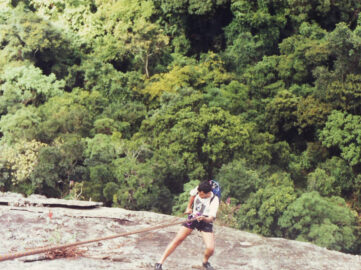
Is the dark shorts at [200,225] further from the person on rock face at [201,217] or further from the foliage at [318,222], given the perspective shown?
the foliage at [318,222]

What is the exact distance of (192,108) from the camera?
20.9 metres

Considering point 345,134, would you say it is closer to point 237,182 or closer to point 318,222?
point 318,222

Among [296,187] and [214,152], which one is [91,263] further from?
[296,187]

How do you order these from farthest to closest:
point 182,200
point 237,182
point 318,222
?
point 237,182, point 182,200, point 318,222

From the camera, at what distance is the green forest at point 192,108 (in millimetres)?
17656

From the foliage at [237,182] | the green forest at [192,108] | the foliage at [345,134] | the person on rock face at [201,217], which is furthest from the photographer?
the foliage at [345,134]

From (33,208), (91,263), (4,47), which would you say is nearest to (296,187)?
(33,208)

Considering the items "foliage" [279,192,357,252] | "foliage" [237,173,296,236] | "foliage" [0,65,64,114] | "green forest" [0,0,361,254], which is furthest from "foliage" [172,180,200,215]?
"foliage" [0,65,64,114]

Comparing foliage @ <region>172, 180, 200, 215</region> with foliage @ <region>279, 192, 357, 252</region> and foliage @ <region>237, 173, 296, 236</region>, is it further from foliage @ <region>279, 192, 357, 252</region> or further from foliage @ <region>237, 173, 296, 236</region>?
foliage @ <region>279, 192, 357, 252</region>

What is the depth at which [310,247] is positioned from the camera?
881 cm

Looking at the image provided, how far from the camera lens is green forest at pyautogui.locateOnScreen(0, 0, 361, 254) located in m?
17.7

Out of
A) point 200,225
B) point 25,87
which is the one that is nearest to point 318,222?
point 200,225

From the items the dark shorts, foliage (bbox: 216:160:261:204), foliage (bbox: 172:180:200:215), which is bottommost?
foliage (bbox: 172:180:200:215)

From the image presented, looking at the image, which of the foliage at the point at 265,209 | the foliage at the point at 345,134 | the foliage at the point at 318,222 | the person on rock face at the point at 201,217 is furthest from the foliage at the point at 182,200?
the person on rock face at the point at 201,217
